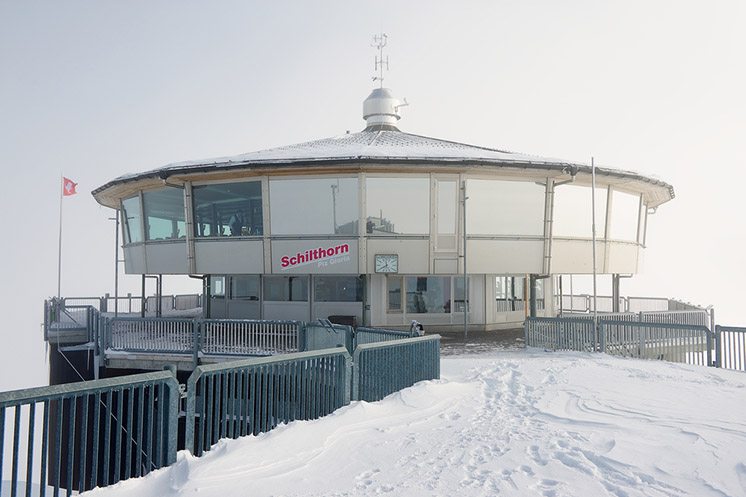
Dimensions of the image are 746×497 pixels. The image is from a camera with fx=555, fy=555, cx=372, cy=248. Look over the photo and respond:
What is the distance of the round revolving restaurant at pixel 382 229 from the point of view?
20.6m

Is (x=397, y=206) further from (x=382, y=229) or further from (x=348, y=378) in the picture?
(x=348, y=378)

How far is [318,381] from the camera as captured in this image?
8383 mm

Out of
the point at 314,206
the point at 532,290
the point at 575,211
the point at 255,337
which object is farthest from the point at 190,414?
the point at 575,211

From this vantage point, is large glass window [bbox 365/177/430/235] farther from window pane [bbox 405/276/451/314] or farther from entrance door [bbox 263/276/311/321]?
entrance door [bbox 263/276/311/321]

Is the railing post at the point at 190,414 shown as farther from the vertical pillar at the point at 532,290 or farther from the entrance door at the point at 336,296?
the vertical pillar at the point at 532,290

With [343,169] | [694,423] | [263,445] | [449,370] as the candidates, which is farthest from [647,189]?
[263,445]

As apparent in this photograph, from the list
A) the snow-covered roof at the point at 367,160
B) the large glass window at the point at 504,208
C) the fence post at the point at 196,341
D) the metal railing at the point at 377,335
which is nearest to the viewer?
the metal railing at the point at 377,335

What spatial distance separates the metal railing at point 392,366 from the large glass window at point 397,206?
9490mm

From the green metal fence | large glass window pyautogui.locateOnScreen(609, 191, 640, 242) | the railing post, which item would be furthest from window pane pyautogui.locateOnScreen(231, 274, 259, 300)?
the railing post

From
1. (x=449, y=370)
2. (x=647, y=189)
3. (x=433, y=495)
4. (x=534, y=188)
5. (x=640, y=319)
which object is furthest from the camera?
(x=647, y=189)

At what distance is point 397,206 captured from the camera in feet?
67.8

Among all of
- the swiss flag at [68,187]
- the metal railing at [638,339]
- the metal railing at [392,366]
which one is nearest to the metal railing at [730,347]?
the metal railing at [638,339]

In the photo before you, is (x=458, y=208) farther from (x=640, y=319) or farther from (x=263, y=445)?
(x=263, y=445)

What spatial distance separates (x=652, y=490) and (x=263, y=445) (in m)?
4.37
